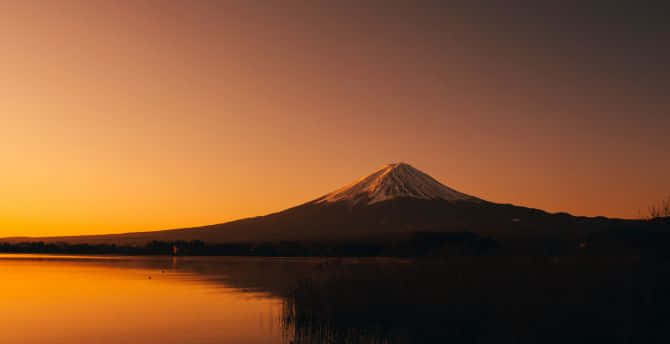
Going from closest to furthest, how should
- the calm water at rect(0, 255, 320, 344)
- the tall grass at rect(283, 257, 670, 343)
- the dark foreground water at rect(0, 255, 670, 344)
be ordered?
the tall grass at rect(283, 257, 670, 343) < the dark foreground water at rect(0, 255, 670, 344) < the calm water at rect(0, 255, 320, 344)

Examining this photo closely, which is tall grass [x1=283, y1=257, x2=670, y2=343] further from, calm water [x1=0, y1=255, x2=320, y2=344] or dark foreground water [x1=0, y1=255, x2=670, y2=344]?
calm water [x1=0, y1=255, x2=320, y2=344]

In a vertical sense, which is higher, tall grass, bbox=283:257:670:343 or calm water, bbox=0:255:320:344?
tall grass, bbox=283:257:670:343

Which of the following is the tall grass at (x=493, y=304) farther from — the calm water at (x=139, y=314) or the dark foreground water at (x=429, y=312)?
the calm water at (x=139, y=314)

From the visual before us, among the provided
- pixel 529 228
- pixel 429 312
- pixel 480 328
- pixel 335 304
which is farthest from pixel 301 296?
pixel 529 228

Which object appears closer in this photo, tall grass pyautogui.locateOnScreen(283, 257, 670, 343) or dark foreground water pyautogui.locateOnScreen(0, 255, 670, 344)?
tall grass pyautogui.locateOnScreen(283, 257, 670, 343)

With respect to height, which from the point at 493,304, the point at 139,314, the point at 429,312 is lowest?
the point at 139,314

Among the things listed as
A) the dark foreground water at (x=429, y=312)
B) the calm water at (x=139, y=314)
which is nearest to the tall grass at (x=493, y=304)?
the dark foreground water at (x=429, y=312)

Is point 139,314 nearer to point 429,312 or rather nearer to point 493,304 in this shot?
point 429,312

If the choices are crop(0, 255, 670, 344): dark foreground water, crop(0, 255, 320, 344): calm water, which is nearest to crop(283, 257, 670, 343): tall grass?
crop(0, 255, 670, 344): dark foreground water

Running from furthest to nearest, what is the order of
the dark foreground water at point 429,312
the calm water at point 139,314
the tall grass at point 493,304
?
1. the calm water at point 139,314
2. the dark foreground water at point 429,312
3. the tall grass at point 493,304

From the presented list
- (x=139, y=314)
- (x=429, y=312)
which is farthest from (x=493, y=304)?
(x=139, y=314)

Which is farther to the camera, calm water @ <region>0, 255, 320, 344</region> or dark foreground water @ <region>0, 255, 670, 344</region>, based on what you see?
calm water @ <region>0, 255, 320, 344</region>

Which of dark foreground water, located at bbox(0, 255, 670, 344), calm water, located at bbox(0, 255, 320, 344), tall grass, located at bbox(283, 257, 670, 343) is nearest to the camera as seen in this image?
tall grass, located at bbox(283, 257, 670, 343)

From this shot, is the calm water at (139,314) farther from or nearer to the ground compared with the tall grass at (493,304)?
nearer to the ground
